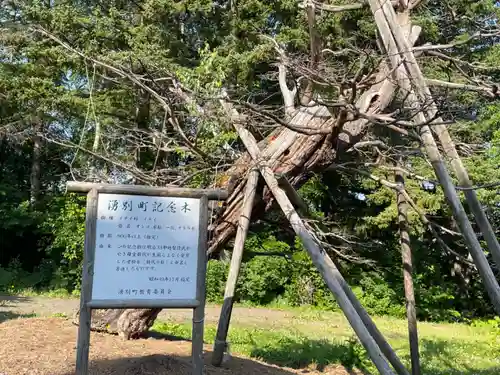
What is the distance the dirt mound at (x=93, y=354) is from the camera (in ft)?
16.7

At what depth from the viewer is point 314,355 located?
8.47m

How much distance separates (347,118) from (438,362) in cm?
666

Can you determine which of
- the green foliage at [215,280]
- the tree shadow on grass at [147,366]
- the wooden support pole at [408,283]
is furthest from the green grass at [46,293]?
the wooden support pole at [408,283]

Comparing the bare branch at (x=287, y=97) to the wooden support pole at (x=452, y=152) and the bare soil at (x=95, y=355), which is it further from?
the bare soil at (x=95, y=355)

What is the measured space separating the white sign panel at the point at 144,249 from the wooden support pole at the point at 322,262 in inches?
51.3

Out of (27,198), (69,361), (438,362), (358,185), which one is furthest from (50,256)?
(69,361)

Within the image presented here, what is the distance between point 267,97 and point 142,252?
8.81 feet

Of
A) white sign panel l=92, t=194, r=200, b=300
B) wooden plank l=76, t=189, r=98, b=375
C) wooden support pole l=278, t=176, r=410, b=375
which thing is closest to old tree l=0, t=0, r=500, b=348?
wooden support pole l=278, t=176, r=410, b=375

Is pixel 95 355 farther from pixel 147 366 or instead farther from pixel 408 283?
pixel 408 283

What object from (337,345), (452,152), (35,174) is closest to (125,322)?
(452,152)

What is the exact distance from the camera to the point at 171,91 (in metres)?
6.95

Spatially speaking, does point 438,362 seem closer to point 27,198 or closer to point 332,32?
point 332,32

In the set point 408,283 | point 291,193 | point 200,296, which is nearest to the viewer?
point 200,296

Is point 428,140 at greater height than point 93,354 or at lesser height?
greater
